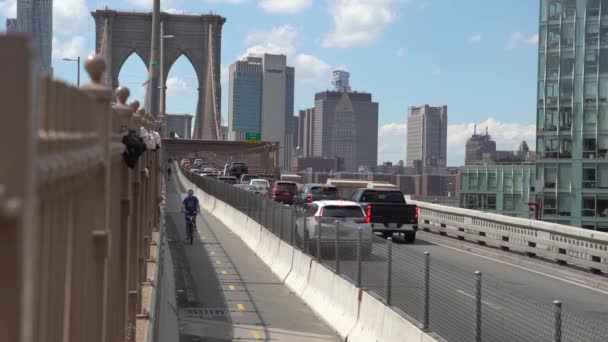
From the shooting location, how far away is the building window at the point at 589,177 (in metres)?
68.8

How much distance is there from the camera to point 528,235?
80.6ft

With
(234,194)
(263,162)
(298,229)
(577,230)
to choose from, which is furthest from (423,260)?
(263,162)

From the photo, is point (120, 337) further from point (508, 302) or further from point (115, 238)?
point (508, 302)

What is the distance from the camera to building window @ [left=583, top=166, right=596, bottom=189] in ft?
226

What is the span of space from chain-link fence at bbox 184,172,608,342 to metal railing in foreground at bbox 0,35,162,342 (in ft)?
12.2

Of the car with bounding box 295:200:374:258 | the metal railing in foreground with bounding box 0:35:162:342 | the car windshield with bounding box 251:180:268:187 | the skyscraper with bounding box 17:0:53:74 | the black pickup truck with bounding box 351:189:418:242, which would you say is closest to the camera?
the metal railing in foreground with bounding box 0:35:162:342

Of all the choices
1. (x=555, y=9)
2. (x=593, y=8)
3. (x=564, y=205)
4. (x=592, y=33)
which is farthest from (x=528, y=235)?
(x=555, y=9)

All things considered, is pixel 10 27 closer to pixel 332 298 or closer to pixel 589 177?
pixel 332 298

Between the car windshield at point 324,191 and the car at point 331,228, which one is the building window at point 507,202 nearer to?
the car windshield at point 324,191

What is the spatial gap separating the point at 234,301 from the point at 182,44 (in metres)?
117

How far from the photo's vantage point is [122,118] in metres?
6.35

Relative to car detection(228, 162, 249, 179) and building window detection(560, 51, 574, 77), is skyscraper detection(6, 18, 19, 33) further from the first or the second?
car detection(228, 162, 249, 179)

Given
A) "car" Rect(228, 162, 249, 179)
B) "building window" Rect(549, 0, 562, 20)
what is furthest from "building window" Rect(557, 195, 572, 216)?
"car" Rect(228, 162, 249, 179)

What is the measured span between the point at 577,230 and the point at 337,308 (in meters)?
9.12
